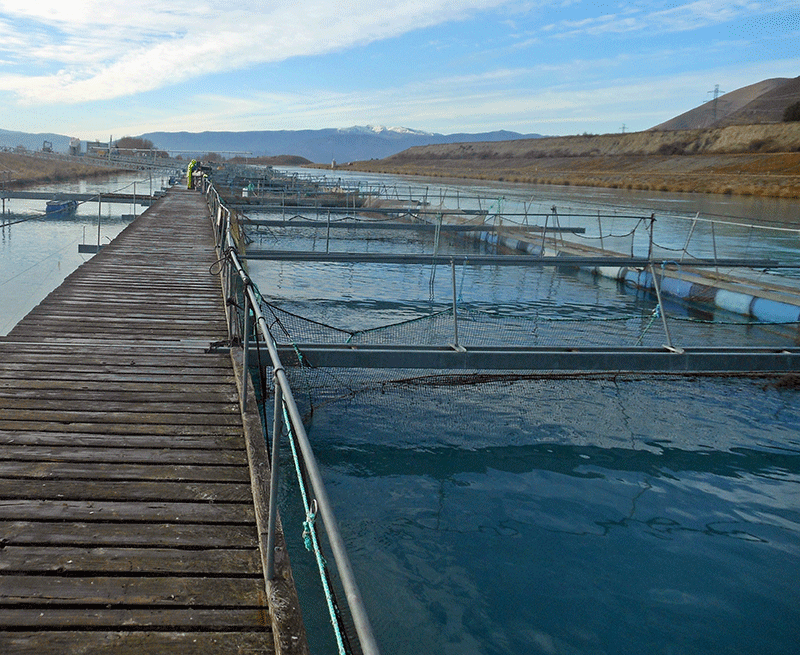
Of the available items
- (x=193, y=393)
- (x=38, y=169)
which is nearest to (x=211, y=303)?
(x=193, y=393)

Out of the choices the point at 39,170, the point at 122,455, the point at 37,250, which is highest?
the point at 39,170

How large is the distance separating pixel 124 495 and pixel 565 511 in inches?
174

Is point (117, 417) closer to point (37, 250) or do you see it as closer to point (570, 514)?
point (570, 514)

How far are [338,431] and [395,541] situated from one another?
2.56 m

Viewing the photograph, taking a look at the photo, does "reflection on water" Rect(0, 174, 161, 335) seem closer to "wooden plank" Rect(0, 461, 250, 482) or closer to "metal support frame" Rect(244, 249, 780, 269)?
"metal support frame" Rect(244, 249, 780, 269)

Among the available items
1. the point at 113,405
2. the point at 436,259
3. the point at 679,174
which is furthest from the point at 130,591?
the point at 679,174

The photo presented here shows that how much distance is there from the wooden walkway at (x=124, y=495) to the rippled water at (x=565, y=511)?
4.95 ft

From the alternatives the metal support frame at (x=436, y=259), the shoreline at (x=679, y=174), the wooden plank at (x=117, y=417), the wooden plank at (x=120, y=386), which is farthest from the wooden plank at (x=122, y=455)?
the shoreline at (x=679, y=174)

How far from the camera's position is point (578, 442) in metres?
8.55

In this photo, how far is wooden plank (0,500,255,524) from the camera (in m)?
3.80

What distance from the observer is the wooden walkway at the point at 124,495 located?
9.88 ft

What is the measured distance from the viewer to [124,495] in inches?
160

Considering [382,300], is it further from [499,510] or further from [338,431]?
[499,510]

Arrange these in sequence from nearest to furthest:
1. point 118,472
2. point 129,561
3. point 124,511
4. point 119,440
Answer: point 129,561 → point 124,511 → point 118,472 → point 119,440
